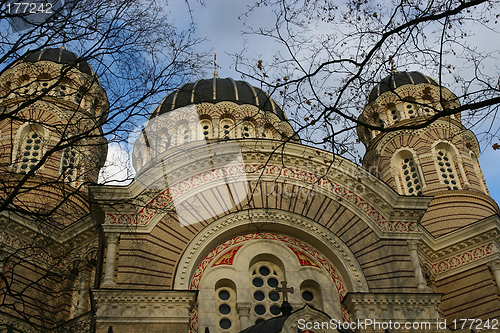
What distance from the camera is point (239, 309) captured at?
42.4 ft

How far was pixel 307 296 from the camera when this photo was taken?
13.8 metres

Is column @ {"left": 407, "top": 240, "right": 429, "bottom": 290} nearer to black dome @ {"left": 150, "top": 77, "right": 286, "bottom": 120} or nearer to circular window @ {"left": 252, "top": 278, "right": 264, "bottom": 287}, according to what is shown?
circular window @ {"left": 252, "top": 278, "right": 264, "bottom": 287}

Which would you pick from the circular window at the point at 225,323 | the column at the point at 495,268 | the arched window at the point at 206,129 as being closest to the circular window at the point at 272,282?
the circular window at the point at 225,323

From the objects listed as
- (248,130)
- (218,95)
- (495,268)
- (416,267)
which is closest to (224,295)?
(416,267)

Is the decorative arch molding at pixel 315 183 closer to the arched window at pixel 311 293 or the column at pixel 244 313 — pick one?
the arched window at pixel 311 293

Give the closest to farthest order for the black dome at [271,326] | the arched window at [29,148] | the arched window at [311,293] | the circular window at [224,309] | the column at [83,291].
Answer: the black dome at [271,326] < the circular window at [224,309] < the arched window at [311,293] < the column at [83,291] < the arched window at [29,148]

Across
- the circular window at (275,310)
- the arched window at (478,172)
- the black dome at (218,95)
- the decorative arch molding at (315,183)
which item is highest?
the black dome at (218,95)

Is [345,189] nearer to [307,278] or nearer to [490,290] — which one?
[307,278]

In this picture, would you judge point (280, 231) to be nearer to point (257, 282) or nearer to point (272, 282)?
point (272, 282)

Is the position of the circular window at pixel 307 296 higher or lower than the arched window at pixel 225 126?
lower

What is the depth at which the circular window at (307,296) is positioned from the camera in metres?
13.8

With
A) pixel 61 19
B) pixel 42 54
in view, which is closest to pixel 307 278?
pixel 61 19

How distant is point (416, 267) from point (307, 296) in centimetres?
287

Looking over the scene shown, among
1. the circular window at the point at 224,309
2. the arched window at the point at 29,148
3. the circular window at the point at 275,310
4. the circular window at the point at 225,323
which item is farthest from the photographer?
the arched window at the point at 29,148
